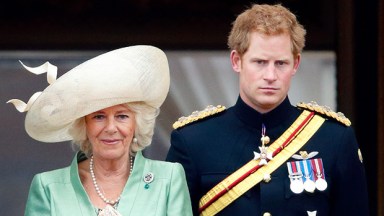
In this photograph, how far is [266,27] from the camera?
18.0 ft

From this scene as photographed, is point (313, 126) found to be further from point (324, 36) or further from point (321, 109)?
point (324, 36)

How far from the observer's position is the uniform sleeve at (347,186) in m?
5.54

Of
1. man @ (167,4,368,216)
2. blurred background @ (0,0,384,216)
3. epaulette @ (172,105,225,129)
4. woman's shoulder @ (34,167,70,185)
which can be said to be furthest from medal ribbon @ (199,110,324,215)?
blurred background @ (0,0,384,216)

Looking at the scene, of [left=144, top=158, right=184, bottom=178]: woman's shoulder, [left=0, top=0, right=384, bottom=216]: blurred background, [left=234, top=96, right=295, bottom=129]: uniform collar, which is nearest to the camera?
[left=144, top=158, right=184, bottom=178]: woman's shoulder

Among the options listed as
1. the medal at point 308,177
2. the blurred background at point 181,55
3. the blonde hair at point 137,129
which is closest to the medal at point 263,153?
the medal at point 308,177

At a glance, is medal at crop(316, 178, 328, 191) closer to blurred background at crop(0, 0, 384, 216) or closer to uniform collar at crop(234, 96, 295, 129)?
uniform collar at crop(234, 96, 295, 129)

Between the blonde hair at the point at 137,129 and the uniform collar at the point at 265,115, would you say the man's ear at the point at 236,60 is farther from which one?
the blonde hair at the point at 137,129

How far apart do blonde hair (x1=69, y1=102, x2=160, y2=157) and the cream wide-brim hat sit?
0.07 ft

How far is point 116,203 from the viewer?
5.32 m

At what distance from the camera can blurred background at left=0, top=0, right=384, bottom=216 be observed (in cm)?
701

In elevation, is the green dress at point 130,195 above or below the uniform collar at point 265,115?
below

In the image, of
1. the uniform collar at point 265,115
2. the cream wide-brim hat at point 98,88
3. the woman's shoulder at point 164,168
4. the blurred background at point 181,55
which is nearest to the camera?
the cream wide-brim hat at point 98,88

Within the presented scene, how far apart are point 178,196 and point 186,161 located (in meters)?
0.28

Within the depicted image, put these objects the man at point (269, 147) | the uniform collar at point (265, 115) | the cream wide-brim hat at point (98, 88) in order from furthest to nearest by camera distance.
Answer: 1. the uniform collar at point (265, 115)
2. the man at point (269, 147)
3. the cream wide-brim hat at point (98, 88)
